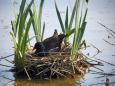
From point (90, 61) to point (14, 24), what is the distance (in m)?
1.37

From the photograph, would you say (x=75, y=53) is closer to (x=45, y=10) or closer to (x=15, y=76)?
(x=15, y=76)

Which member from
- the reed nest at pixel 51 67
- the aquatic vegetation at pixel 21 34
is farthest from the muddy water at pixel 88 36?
the aquatic vegetation at pixel 21 34

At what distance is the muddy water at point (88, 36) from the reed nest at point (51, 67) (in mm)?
150

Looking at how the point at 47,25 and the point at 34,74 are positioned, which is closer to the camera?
the point at 34,74

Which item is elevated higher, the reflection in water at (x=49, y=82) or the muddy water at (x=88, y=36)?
the muddy water at (x=88, y=36)

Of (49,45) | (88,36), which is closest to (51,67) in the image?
(49,45)

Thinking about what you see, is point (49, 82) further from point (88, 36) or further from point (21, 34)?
point (88, 36)

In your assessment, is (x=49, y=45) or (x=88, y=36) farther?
(x=88, y=36)

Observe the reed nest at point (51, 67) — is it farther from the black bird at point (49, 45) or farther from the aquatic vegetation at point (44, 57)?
the black bird at point (49, 45)

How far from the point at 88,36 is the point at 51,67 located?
244 centimetres

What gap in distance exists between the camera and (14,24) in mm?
6859

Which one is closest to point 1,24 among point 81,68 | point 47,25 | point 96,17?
point 47,25

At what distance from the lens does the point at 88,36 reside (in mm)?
8914

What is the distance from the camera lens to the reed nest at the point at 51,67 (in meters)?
6.66
